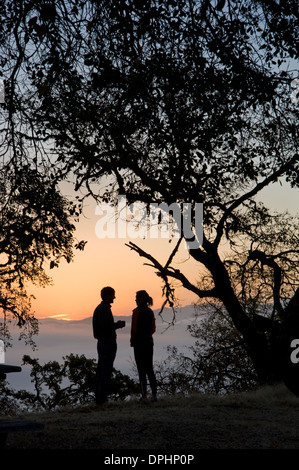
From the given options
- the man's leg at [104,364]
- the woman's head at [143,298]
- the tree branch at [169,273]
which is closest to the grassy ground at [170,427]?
the man's leg at [104,364]

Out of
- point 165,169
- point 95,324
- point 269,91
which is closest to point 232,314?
point 95,324

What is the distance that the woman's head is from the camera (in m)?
12.3

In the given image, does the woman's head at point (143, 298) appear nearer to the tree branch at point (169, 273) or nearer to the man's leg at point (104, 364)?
the man's leg at point (104, 364)

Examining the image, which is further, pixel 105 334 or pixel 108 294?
pixel 108 294

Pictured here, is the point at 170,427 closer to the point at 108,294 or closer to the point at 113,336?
the point at 113,336

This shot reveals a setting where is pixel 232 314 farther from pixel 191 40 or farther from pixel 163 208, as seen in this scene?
pixel 191 40

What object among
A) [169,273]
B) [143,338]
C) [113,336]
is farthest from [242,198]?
[113,336]

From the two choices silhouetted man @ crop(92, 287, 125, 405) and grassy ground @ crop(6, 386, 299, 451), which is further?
silhouetted man @ crop(92, 287, 125, 405)

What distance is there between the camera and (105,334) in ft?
38.4

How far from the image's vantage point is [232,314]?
1645 centimetres

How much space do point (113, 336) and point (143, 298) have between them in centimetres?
117

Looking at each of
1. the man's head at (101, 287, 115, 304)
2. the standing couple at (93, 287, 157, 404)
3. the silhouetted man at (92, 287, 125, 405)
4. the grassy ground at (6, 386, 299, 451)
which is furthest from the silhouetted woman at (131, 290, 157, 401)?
the grassy ground at (6, 386, 299, 451)

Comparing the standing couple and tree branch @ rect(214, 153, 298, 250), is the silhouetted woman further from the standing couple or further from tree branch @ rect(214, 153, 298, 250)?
tree branch @ rect(214, 153, 298, 250)

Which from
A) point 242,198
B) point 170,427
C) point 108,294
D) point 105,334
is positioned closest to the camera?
point 170,427
